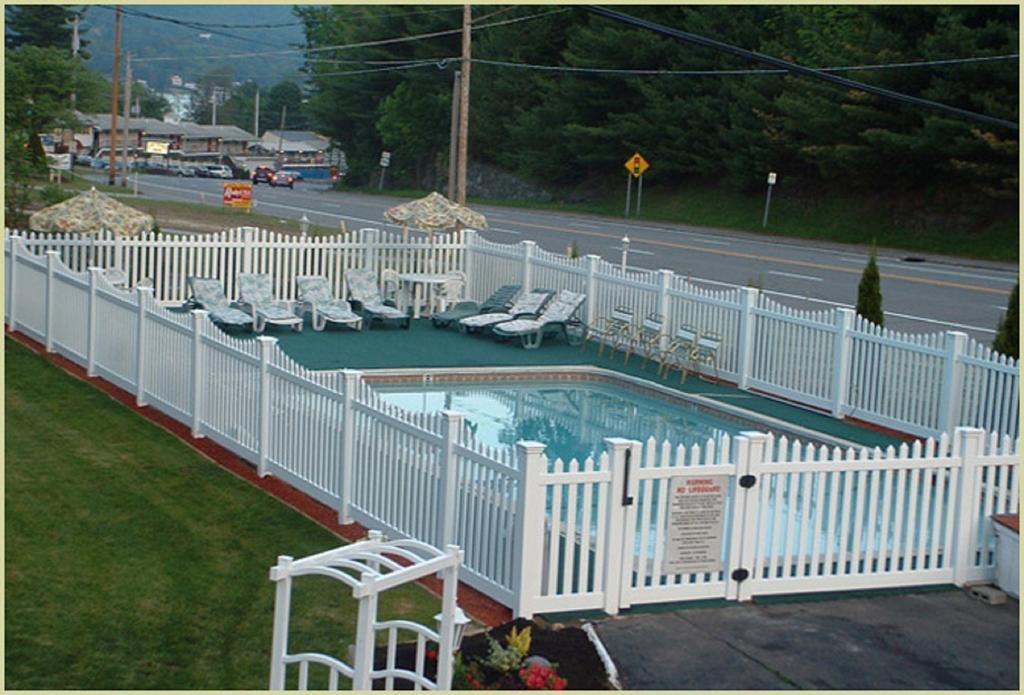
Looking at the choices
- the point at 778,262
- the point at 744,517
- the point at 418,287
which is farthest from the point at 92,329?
the point at 778,262

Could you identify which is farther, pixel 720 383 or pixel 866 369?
pixel 720 383

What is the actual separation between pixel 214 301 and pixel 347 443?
1127 cm

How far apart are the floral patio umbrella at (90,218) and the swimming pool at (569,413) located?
6.61 metres

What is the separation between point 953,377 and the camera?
54.4 ft

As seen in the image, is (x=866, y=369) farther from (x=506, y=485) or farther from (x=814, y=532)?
(x=506, y=485)

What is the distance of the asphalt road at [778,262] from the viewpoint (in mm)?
30672

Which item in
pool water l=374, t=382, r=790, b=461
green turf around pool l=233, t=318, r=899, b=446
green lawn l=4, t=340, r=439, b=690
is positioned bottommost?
pool water l=374, t=382, r=790, b=461

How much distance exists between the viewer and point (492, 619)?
403 inches

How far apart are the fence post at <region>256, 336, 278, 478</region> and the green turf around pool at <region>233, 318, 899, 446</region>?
6315mm

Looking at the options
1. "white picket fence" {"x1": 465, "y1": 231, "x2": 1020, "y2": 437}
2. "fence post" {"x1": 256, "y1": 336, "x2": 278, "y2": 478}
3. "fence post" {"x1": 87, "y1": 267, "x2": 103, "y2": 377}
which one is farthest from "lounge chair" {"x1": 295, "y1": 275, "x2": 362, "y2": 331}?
"fence post" {"x1": 256, "y1": 336, "x2": 278, "y2": 478}

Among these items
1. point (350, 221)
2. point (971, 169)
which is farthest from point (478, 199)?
point (971, 169)

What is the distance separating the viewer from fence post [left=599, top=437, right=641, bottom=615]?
10203mm

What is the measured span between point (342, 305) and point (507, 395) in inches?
199

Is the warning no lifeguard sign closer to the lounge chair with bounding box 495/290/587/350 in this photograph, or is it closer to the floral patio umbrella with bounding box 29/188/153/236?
the floral patio umbrella with bounding box 29/188/153/236
